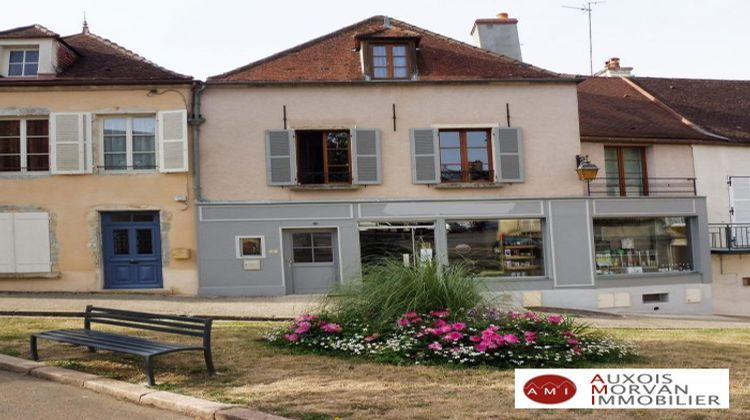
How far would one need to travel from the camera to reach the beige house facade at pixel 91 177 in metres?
15.5

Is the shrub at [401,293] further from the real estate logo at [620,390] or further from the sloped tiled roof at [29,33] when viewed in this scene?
the sloped tiled roof at [29,33]

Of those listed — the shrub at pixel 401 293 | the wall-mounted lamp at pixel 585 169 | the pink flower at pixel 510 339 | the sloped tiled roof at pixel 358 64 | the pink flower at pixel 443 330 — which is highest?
the sloped tiled roof at pixel 358 64

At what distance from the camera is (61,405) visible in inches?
226

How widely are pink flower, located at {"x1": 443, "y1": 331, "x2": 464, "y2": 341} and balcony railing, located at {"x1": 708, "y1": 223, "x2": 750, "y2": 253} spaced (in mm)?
13578

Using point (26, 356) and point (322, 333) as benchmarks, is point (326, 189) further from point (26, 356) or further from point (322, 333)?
point (26, 356)

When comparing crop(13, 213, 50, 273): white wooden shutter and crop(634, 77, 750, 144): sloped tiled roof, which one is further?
crop(634, 77, 750, 144): sloped tiled roof

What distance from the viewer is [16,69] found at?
52.7ft

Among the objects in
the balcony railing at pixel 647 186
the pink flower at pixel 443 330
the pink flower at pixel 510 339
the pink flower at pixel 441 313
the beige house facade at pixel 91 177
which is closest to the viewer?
the pink flower at pixel 510 339

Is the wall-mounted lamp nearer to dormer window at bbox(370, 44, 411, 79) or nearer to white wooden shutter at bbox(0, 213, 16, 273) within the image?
dormer window at bbox(370, 44, 411, 79)

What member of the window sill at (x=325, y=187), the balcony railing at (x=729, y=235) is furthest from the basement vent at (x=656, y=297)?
the window sill at (x=325, y=187)

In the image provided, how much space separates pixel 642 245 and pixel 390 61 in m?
8.09

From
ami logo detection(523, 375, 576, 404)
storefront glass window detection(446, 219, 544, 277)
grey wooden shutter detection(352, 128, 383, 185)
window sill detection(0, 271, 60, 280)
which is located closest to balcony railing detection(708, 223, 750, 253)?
storefront glass window detection(446, 219, 544, 277)

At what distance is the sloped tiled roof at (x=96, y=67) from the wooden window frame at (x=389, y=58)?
4324 millimetres

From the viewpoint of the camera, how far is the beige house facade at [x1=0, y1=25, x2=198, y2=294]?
1554 centimetres
